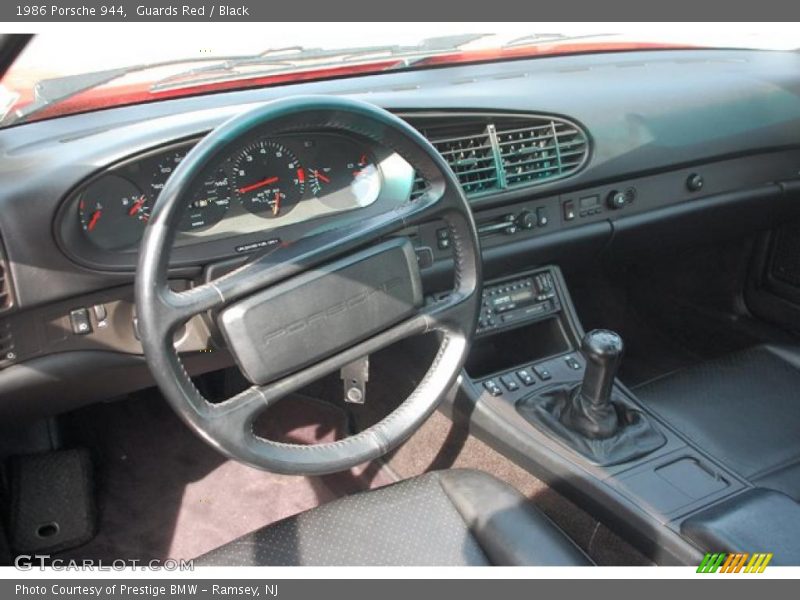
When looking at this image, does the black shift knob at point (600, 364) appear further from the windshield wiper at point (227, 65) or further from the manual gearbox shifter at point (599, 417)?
the windshield wiper at point (227, 65)

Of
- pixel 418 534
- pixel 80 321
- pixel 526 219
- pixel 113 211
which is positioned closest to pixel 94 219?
pixel 113 211

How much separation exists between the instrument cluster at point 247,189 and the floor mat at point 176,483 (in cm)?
91

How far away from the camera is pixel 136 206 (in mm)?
1674

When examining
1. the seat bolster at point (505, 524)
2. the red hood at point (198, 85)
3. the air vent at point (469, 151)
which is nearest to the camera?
the seat bolster at point (505, 524)

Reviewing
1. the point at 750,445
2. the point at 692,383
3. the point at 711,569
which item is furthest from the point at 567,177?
the point at 711,569

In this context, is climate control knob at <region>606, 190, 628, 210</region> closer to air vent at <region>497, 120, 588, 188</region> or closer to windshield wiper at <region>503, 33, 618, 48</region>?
air vent at <region>497, 120, 588, 188</region>

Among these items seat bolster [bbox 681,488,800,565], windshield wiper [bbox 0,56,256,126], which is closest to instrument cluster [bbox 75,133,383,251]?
windshield wiper [bbox 0,56,256,126]

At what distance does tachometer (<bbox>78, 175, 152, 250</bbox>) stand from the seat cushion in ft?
4.75

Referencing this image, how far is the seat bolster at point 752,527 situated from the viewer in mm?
1539

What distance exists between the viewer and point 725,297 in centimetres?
300

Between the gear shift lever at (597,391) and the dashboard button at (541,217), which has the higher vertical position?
the dashboard button at (541,217)

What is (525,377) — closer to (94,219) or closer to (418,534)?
(418,534)

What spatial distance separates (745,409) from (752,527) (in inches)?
29.6

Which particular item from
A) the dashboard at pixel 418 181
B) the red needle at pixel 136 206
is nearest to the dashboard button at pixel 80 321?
the dashboard at pixel 418 181
